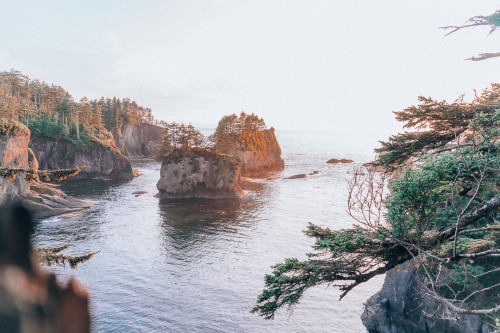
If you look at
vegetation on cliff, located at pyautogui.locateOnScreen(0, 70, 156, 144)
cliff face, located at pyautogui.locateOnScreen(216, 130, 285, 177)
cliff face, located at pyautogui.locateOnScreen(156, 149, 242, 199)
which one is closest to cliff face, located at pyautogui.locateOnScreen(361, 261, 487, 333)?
cliff face, located at pyautogui.locateOnScreen(156, 149, 242, 199)

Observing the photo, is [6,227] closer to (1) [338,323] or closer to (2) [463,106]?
(2) [463,106]

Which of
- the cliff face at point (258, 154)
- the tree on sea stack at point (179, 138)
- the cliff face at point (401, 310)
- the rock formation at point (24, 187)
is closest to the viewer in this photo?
the cliff face at point (401, 310)

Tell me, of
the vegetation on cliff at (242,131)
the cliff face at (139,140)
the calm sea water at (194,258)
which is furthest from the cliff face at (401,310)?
the cliff face at (139,140)

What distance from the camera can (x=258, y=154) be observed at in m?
105

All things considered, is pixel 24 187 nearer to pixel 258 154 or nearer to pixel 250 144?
pixel 250 144

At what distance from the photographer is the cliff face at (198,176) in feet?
211

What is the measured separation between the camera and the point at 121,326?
24047mm

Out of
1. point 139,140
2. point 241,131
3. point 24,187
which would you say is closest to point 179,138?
Result: point 24,187

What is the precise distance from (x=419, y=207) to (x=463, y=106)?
505 cm

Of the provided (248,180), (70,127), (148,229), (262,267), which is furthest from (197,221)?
(70,127)

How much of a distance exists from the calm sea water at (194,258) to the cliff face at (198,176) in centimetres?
424

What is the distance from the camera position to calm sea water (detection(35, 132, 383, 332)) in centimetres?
2552

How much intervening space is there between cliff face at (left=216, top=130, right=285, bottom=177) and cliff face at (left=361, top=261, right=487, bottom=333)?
7002 cm

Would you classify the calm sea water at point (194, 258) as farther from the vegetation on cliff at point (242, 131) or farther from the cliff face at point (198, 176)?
the vegetation on cliff at point (242, 131)
